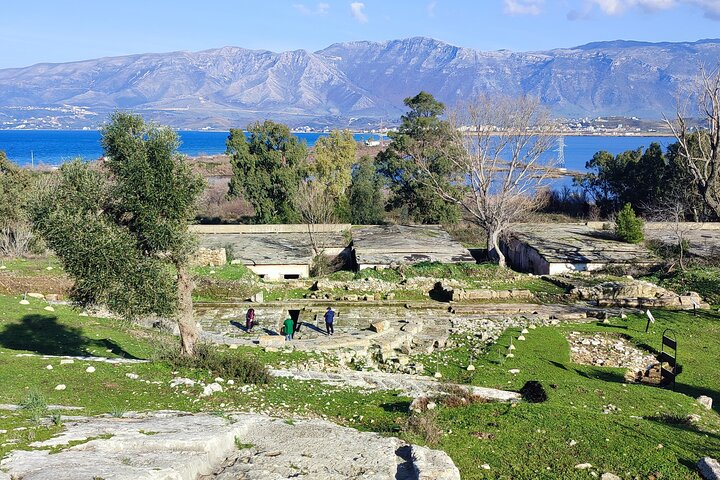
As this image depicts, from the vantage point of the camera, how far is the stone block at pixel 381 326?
1006 inches

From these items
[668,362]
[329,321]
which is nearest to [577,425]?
[668,362]

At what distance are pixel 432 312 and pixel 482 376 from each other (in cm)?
1084

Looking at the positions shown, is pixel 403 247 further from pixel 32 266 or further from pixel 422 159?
pixel 32 266

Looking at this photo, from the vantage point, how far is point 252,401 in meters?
15.2

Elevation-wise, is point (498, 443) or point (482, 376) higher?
point (498, 443)

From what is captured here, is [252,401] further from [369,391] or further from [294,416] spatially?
[369,391]

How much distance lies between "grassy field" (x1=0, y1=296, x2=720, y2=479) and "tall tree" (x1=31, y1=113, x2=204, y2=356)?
2415mm

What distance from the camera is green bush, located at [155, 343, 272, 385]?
656 inches

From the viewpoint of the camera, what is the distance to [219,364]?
17094mm

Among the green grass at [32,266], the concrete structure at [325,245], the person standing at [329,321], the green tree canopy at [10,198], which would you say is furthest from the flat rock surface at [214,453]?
the green tree canopy at [10,198]

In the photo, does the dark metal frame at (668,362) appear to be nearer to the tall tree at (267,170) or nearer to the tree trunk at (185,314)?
the tree trunk at (185,314)

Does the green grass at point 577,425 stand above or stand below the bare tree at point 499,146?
below

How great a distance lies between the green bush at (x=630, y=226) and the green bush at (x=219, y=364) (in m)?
32.3

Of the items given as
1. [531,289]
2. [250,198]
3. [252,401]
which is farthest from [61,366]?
[250,198]
